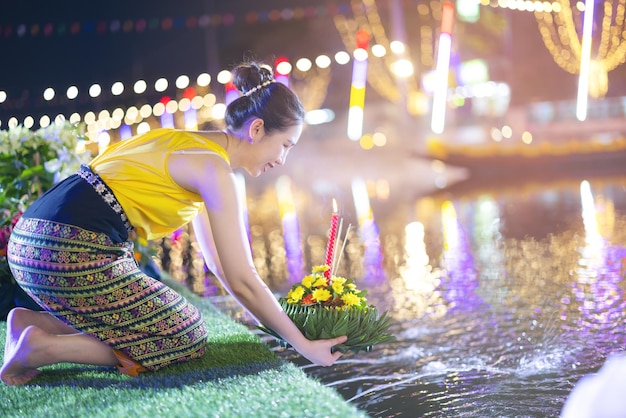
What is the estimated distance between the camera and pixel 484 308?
5180 mm

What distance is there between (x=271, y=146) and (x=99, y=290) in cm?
78

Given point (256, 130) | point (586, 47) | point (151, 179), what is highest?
point (586, 47)

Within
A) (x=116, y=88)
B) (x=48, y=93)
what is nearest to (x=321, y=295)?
(x=48, y=93)

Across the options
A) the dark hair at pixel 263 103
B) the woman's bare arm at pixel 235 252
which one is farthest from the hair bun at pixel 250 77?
the woman's bare arm at pixel 235 252

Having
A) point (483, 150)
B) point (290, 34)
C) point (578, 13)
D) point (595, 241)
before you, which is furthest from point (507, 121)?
point (595, 241)

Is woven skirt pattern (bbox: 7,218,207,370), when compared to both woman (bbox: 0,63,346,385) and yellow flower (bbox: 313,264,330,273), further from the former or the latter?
yellow flower (bbox: 313,264,330,273)

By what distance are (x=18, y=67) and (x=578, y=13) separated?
21723 millimetres

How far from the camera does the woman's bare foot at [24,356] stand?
9.05 ft

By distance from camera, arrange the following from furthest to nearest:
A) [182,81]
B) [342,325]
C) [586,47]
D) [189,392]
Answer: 1. [586,47]
2. [182,81]
3. [342,325]
4. [189,392]

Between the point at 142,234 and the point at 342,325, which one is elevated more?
the point at 142,234

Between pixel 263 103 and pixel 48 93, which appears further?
pixel 48 93

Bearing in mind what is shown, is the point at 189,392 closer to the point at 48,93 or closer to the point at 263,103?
the point at 263,103

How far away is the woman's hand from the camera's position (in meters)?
2.70

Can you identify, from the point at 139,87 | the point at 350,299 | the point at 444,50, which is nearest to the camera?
the point at 350,299
